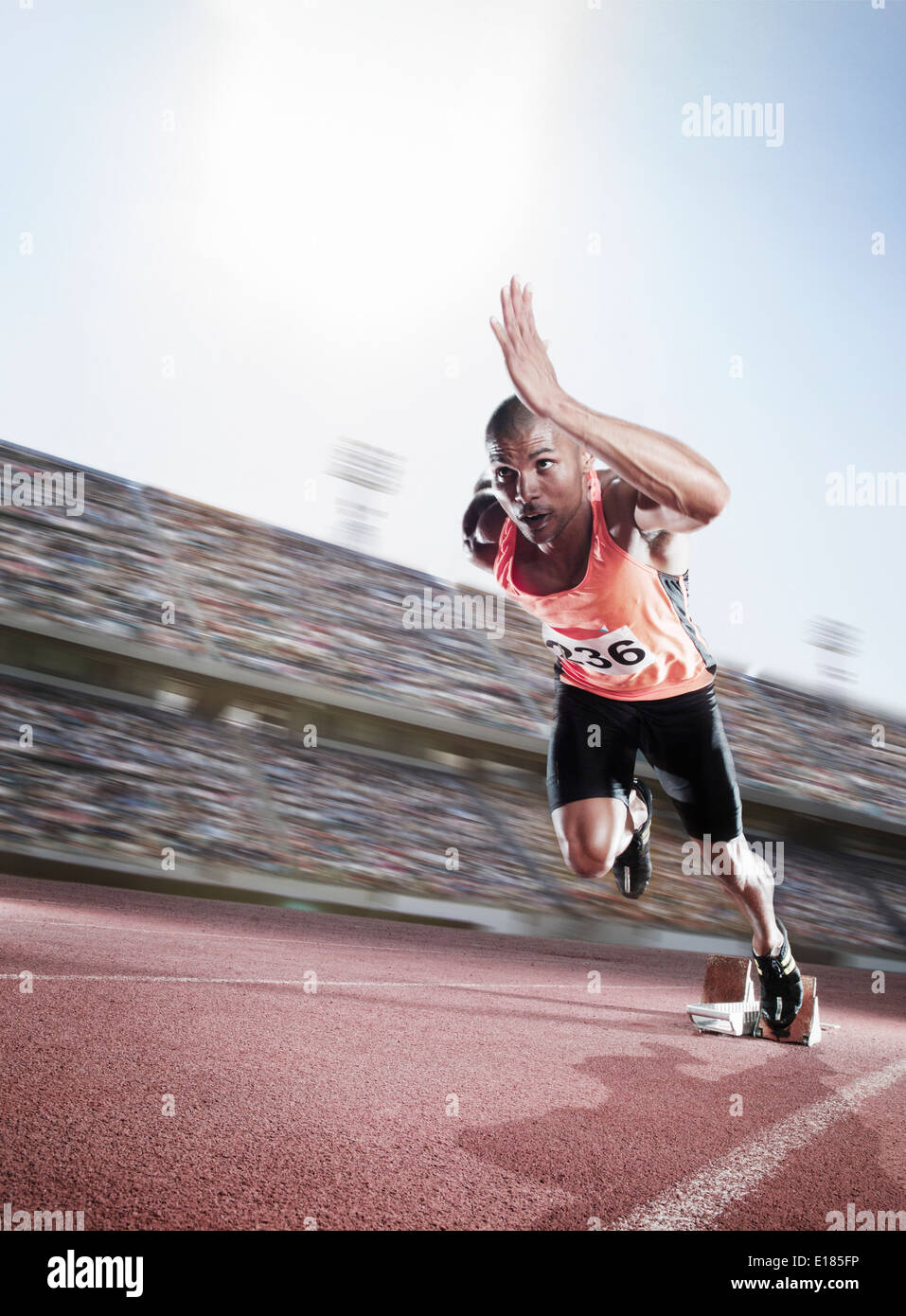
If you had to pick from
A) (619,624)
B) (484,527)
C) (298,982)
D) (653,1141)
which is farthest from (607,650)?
(298,982)

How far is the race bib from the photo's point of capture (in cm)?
418

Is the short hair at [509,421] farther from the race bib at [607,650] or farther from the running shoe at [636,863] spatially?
the running shoe at [636,863]

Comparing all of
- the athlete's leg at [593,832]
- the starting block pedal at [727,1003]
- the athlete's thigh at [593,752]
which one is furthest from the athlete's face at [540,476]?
the starting block pedal at [727,1003]

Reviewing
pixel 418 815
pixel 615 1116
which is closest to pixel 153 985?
pixel 615 1116

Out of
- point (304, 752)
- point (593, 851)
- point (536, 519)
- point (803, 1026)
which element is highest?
point (536, 519)

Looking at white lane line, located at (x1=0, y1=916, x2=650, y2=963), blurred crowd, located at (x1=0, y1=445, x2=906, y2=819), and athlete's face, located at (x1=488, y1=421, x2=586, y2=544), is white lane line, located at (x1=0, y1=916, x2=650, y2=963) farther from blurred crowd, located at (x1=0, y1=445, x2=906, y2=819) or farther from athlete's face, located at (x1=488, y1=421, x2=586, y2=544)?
athlete's face, located at (x1=488, y1=421, x2=586, y2=544)

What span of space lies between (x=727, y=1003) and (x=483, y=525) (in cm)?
372

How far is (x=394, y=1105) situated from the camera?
129 inches

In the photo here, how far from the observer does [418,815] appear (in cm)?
1274

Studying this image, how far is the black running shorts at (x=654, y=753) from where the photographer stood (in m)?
4.39

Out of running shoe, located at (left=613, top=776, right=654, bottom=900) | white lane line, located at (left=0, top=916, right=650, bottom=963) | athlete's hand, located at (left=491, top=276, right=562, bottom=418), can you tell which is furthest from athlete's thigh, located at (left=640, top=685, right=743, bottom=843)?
white lane line, located at (left=0, top=916, right=650, bottom=963)

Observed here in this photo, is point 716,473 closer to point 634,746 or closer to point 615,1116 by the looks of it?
point 634,746

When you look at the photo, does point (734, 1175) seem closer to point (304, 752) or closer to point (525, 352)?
point (525, 352)
